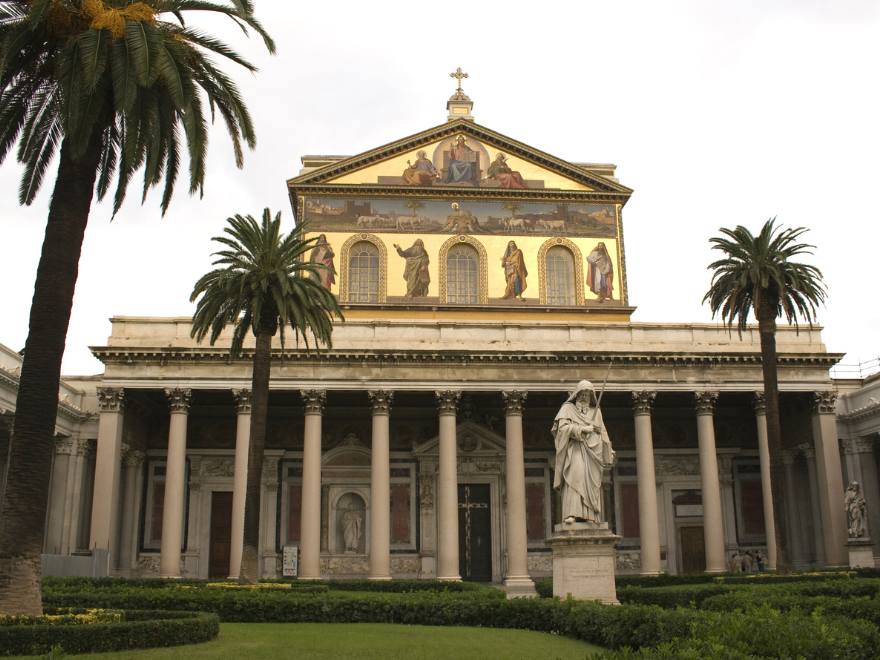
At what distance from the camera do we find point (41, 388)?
15.1 m

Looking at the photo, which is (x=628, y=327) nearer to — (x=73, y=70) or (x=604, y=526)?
Answer: (x=604, y=526)

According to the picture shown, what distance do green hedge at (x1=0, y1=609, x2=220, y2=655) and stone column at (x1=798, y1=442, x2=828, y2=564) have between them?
93.5 ft

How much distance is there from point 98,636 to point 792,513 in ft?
108

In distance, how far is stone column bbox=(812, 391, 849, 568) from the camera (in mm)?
32888

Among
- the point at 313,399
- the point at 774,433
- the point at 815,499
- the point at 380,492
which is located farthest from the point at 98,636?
the point at 815,499

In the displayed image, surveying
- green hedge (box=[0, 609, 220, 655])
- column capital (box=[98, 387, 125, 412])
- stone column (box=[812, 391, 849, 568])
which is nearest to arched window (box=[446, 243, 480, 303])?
column capital (box=[98, 387, 125, 412])

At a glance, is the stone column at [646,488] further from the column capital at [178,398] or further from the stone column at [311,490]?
the column capital at [178,398]

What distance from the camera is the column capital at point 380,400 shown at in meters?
33.4

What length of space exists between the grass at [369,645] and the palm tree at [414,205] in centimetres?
2516

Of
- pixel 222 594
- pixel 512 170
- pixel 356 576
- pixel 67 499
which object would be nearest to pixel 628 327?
pixel 512 170

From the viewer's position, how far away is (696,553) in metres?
38.0

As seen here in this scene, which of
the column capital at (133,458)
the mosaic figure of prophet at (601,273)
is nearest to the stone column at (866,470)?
the mosaic figure of prophet at (601,273)

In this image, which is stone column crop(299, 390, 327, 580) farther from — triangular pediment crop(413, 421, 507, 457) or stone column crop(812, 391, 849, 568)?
stone column crop(812, 391, 849, 568)

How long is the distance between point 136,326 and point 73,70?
19413mm
